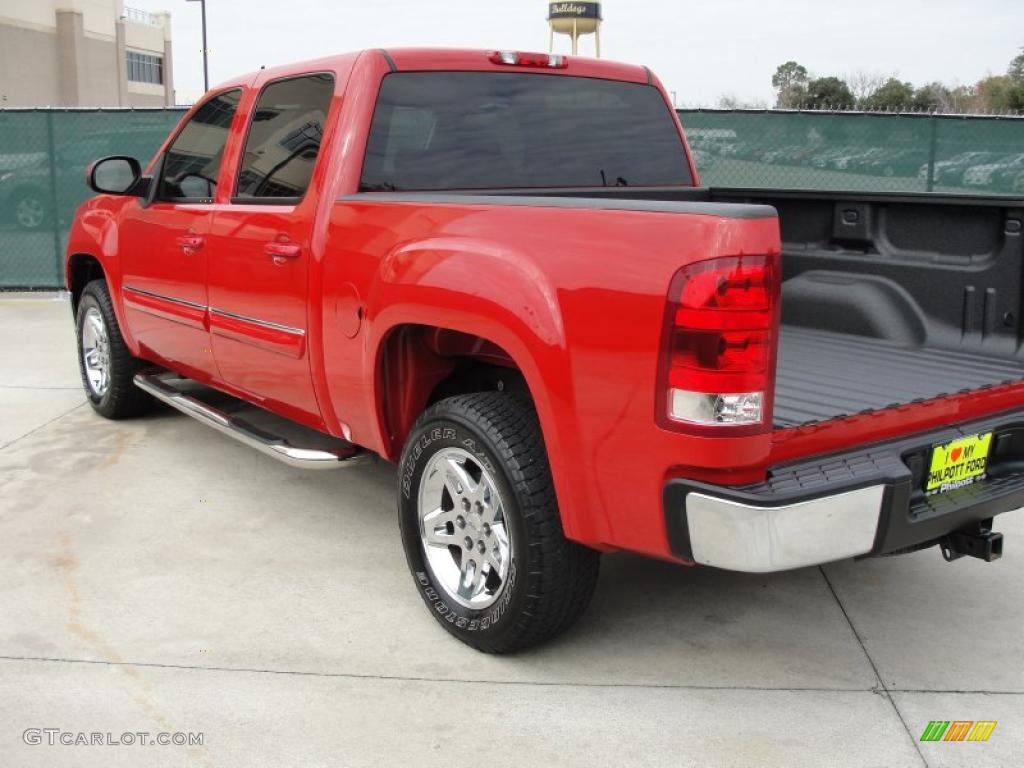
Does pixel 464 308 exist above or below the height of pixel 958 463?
above

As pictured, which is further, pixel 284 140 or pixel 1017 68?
pixel 1017 68

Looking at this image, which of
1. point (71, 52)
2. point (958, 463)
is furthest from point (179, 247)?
point (71, 52)

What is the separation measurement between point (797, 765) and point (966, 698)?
704 millimetres

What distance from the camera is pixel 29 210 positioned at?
Answer: 1120 cm

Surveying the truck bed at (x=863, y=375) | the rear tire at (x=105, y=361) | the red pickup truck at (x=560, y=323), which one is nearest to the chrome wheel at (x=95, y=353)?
the rear tire at (x=105, y=361)

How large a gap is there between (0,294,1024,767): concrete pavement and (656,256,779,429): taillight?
97 centimetres

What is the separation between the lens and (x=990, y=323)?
373 cm

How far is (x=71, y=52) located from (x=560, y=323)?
198ft

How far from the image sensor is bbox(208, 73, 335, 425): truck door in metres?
4.07

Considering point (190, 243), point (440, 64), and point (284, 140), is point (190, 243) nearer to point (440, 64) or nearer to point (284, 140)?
point (284, 140)

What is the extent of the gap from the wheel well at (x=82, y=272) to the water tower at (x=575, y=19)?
5002 centimetres

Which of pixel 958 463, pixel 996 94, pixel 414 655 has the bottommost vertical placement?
pixel 414 655

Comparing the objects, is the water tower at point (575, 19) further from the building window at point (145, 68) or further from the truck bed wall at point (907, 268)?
the truck bed wall at point (907, 268)

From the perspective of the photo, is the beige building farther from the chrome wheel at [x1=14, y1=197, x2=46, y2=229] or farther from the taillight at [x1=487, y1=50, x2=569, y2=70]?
the taillight at [x1=487, y1=50, x2=569, y2=70]
